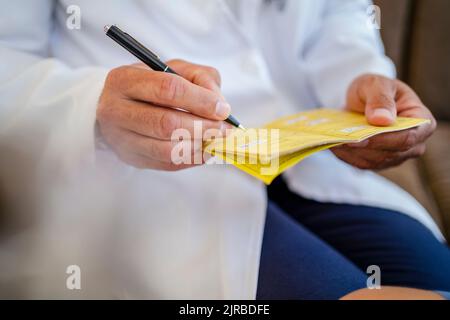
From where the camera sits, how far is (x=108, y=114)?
0.32 meters

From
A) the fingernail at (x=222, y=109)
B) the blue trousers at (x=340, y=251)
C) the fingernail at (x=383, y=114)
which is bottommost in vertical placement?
the blue trousers at (x=340, y=251)

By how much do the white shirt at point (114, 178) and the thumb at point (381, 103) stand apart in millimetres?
114

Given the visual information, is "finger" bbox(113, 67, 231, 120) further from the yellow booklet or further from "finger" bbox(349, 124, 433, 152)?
"finger" bbox(349, 124, 433, 152)

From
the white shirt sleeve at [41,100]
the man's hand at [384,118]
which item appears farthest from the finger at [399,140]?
the white shirt sleeve at [41,100]

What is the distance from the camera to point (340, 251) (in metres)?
0.45

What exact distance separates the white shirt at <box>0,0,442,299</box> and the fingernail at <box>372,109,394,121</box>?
0.44 ft

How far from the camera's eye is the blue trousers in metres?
0.36

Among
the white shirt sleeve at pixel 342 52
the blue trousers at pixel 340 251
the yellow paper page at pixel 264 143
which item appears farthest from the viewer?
the white shirt sleeve at pixel 342 52

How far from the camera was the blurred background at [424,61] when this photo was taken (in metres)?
0.56

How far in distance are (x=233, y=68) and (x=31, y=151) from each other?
22 cm

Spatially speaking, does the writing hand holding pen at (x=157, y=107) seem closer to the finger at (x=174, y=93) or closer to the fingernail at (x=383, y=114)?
the finger at (x=174, y=93)

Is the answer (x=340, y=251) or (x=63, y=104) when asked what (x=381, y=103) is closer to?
(x=340, y=251)

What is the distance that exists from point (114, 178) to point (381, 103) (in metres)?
0.25

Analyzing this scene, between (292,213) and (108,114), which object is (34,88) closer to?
(108,114)
